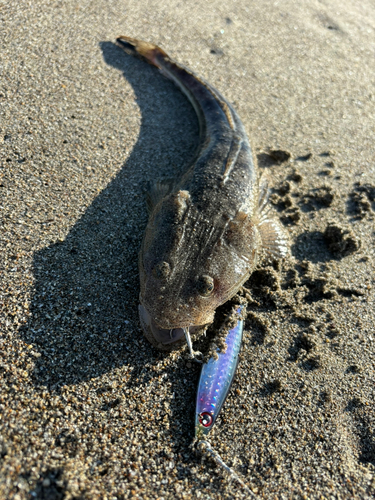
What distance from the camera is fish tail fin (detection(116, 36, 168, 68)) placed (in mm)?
5363

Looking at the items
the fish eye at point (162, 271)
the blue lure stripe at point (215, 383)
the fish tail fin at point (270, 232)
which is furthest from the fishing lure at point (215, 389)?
the fish tail fin at point (270, 232)

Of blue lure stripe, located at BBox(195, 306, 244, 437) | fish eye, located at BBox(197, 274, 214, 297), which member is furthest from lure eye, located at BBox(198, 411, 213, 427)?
fish eye, located at BBox(197, 274, 214, 297)

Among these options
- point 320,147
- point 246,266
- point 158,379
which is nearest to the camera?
point 158,379

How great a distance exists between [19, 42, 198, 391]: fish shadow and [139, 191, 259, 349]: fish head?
0.78ft

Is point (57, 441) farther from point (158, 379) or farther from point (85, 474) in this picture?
point (158, 379)

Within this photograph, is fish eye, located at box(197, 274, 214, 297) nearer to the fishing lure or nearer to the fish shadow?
the fishing lure

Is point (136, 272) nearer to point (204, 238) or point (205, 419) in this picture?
point (204, 238)

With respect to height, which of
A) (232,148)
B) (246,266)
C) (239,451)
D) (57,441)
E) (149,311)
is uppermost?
(232,148)

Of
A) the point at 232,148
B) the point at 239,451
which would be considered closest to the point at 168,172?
the point at 232,148

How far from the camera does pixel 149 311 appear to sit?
275cm

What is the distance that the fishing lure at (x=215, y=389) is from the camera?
2535 mm

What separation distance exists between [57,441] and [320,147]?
4.49 metres

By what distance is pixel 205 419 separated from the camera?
8.62 ft

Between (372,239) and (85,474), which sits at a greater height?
(372,239)
